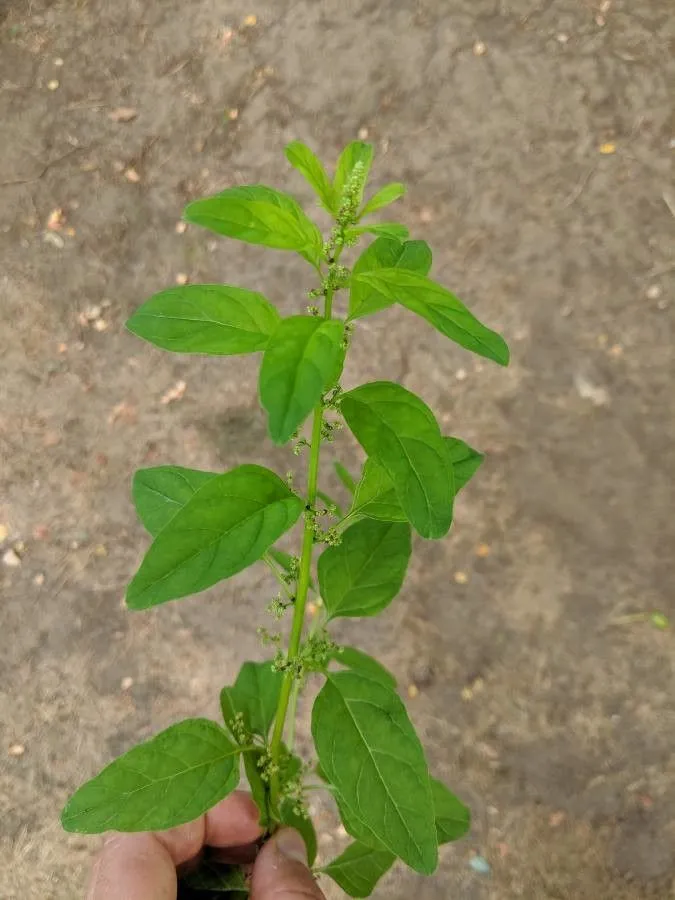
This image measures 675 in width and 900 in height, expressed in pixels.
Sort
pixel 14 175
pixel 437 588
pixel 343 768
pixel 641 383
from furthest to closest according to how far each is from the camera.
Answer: pixel 14 175 < pixel 641 383 < pixel 437 588 < pixel 343 768

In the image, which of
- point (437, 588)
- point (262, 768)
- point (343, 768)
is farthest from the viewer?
point (437, 588)

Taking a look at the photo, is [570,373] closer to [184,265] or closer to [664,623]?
[664,623]

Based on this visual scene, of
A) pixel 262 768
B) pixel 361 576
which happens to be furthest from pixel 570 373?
pixel 262 768

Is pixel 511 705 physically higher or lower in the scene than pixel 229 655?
lower

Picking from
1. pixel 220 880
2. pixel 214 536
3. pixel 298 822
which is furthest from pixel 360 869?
pixel 214 536

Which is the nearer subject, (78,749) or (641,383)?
(78,749)

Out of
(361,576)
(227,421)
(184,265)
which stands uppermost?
(361,576)

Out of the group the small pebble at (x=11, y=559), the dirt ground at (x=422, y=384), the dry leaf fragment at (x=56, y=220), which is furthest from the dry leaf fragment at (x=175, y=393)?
the dry leaf fragment at (x=56, y=220)

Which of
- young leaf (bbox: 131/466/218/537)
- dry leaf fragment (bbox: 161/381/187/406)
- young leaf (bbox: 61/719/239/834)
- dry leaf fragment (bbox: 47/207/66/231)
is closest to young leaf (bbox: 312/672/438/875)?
young leaf (bbox: 61/719/239/834)
